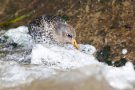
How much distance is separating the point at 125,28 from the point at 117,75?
1.14m

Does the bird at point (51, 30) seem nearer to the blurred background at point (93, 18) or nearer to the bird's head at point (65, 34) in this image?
the bird's head at point (65, 34)

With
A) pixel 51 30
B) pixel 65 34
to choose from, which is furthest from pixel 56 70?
pixel 51 30

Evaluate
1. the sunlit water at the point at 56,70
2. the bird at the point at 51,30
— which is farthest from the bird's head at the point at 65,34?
the sunlit water at the point at 56,70

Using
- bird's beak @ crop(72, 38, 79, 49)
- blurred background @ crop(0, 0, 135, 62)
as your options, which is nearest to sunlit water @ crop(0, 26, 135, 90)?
bird's beak @ crop(72, 38, 79, 49)

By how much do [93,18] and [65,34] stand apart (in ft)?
1.59

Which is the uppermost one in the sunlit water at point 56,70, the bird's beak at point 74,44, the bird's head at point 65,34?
Result: the bird's head at point 65,34

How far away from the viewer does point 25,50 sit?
6426 mm

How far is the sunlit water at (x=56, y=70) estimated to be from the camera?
17.4 ft

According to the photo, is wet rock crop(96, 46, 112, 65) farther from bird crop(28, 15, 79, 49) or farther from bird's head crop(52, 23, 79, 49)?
bird crop(28, 15, 79, 49)

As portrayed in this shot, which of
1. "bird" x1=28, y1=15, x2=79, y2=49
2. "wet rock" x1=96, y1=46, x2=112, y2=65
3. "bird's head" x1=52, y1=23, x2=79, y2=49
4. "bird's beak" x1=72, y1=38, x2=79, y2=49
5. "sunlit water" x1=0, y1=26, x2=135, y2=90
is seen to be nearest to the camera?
"sunlit water" x1=0, y1=26, x2=135, y2=90

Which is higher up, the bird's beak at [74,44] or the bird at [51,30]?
the bird at [51,30]

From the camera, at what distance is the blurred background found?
6.27m

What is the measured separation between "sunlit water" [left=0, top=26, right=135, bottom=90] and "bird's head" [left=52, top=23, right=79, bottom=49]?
12 cm

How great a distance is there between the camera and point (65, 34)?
6832 millimetres
